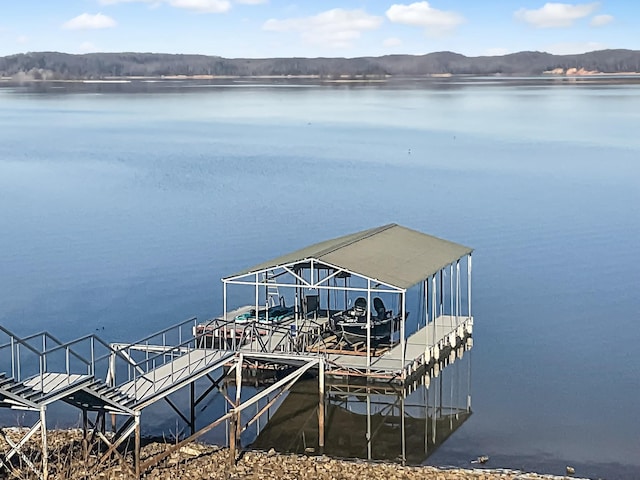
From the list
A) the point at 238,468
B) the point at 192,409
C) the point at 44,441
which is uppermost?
the point at 44,441

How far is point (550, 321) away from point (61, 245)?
20.2 metres

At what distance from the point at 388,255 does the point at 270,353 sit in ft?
16.9

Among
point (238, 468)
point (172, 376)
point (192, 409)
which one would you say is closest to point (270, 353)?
point (192, 409)

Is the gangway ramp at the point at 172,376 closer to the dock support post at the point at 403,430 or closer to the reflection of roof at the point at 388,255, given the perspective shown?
the reflection of roof at the point at 388,255

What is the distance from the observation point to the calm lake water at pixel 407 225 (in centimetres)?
2486

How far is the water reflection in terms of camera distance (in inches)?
850

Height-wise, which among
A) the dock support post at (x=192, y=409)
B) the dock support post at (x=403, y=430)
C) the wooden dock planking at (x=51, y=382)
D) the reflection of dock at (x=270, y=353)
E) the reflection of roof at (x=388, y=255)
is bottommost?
the dock support post at (x=403, y=430)

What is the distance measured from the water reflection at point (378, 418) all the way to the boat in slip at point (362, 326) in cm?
119

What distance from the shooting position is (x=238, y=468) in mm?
19625

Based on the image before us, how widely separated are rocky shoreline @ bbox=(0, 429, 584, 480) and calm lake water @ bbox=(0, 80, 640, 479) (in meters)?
1.49

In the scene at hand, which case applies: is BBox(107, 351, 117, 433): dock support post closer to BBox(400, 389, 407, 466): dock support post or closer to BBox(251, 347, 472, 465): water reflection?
BBox(251, 347, 472, 465): water reflection

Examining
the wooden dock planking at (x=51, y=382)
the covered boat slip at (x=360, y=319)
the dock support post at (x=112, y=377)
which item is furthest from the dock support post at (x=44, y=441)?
the covered boat slip at (x=360, y=319)

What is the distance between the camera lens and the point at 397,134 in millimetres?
91625

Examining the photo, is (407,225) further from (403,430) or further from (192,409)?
(192,409)
